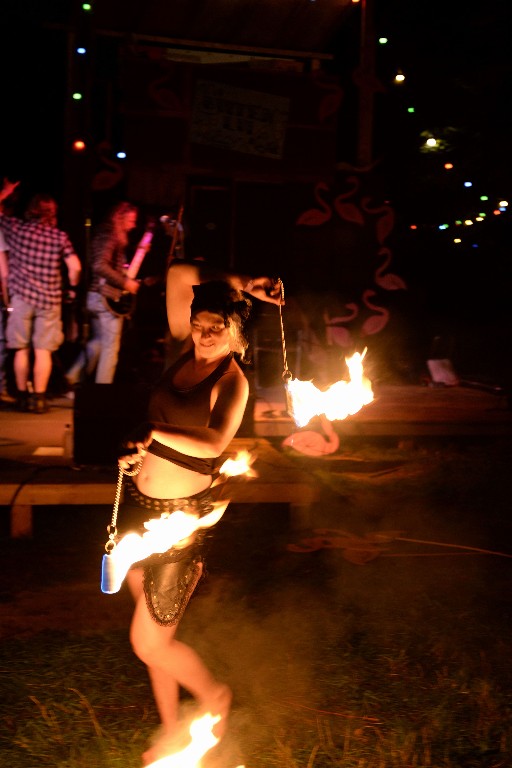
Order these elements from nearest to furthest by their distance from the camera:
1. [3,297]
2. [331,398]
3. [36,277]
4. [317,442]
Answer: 1. [331,398]
2. [317,442]
3. [36,277]
4. [3,297]

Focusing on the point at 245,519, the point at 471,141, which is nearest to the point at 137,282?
the point at 245,519

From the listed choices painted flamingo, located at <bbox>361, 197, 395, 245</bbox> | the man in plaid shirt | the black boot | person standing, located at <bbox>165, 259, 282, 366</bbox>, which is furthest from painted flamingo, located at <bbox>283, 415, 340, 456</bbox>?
person standing, located at <bbox>165, 259, 282, 366</bbox>

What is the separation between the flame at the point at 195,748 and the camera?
336 cm

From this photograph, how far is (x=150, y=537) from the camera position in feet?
10.3

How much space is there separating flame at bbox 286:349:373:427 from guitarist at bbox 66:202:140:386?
4.72m

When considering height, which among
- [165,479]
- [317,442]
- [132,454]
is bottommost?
[317,442]

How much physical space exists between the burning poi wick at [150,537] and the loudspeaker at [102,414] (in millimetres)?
3097

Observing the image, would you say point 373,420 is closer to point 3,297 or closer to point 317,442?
point 317,442

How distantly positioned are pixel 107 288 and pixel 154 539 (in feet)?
18.2

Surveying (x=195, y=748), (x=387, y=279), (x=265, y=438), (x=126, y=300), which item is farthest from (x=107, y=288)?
(x=195, y=748)

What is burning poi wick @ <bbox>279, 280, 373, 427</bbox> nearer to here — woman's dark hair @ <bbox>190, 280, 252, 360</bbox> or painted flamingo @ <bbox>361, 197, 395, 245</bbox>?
woman's dark hair @ <bbox>190, 280, 252, 360</bbox>

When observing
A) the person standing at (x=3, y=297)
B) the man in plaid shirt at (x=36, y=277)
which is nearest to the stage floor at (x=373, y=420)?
the person standing at (x=3, y=297)

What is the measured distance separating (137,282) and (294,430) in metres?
2.07

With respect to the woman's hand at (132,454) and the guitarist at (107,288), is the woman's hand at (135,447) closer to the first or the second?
the woman's hand at (132,454)
